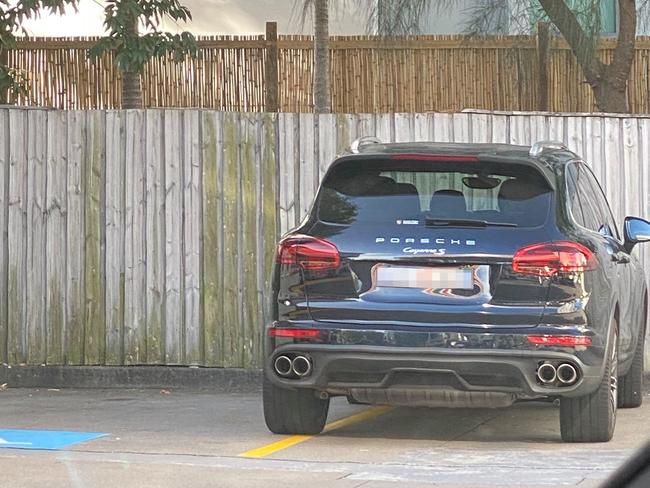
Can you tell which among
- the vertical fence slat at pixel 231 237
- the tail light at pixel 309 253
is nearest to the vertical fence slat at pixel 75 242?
the vertical fence slat at pixel 231 237

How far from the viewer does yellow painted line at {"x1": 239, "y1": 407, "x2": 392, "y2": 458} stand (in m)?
7.08

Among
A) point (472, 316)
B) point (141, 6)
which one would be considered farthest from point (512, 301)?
point (141, 6)

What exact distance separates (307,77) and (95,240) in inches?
201

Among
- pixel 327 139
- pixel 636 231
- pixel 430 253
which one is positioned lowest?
pixel 430 253

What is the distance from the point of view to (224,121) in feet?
34.9

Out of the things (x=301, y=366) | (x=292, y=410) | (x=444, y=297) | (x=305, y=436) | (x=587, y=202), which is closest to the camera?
(x=444, y=297)

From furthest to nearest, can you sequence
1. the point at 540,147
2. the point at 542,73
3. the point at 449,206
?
the point at 542,73
the point at 540,147
the point at 449,206

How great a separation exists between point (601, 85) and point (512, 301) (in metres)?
6.49

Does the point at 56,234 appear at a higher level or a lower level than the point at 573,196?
lower

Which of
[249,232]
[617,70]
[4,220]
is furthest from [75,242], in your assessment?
[617,70]

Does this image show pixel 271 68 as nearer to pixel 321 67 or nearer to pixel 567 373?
pixel 321 67

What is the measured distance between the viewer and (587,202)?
828 cm

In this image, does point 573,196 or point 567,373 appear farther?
point 573,196

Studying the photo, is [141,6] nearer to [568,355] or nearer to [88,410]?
[88,410]
